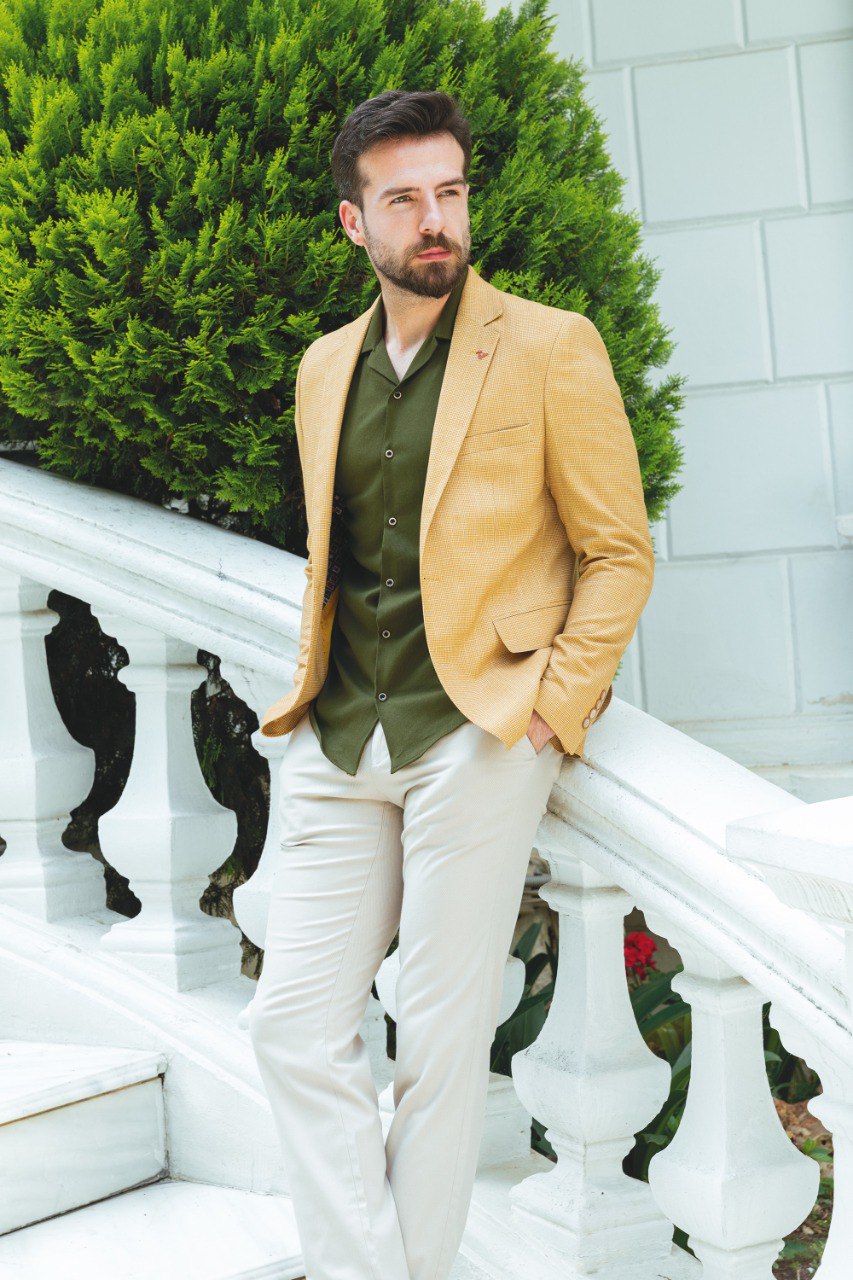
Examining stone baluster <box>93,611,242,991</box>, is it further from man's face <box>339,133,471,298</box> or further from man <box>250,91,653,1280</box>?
man's face <box>339,133,471,298</box>

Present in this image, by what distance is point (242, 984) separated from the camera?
8.05ft

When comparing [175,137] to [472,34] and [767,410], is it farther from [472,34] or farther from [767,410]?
[767,410]

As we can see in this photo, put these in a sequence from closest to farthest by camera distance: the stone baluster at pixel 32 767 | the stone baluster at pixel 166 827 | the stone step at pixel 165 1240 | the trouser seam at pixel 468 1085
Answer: the trouser seam at pixel 468 1085 < the stone step at pixel 165 1240 < the stone baluster at pixel 166 827 < the stone baluster at pixel 32 767

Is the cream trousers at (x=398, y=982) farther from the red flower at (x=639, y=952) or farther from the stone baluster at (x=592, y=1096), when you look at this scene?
the red flower at (x=639, y=952)

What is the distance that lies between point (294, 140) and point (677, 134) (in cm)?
184

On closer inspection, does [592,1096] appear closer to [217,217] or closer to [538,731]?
[538,731]

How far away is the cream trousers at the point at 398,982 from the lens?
1721 millimetres

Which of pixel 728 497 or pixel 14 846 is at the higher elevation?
pixel 728 497

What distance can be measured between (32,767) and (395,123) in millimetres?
1333

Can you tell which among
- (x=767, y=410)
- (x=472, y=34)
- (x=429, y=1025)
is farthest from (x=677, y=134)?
(x=429, y=1025)

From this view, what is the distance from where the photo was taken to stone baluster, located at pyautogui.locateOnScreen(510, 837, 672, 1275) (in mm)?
1812

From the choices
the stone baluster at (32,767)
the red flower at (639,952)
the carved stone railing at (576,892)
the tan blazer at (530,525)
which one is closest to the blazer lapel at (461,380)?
the tan blazer at (530,525)

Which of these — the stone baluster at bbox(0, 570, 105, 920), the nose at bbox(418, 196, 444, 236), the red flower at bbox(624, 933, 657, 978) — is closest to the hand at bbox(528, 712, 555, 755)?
the nose at bbox(418, 196, 444, 236)

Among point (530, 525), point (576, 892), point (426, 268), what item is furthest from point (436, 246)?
point (576, 892)
